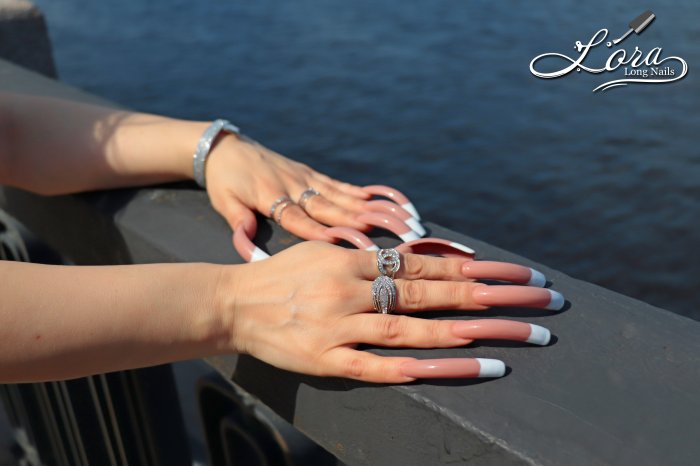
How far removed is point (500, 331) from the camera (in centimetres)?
109

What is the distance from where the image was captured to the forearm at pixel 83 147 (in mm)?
1672

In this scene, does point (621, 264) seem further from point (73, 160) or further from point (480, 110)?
point (73, 160)

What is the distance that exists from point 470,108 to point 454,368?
417cm

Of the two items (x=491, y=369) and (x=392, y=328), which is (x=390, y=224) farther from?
(x=491, y=369)

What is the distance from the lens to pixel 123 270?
1.20 m

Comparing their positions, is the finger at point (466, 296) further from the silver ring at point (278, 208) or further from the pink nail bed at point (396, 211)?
the silver ring at point (278, 208)

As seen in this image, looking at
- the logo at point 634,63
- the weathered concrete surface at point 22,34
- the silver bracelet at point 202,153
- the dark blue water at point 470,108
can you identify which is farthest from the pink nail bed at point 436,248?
the logo at point 634,63

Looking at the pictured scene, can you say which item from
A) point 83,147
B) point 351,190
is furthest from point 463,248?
point 83,147

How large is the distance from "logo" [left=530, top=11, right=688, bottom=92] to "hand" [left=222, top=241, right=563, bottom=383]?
3.68 m

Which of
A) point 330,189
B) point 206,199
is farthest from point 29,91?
point 330,189

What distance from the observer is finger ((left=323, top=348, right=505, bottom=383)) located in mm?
1022

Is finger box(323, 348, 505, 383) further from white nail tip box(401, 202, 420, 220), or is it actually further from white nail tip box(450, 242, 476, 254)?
white nail tip box(401, 202, 420, 220)

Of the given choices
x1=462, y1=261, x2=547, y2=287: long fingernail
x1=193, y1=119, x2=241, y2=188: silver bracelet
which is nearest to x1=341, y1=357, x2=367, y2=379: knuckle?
x1=462, y1=261, x2=547, y2=287: long fingernail

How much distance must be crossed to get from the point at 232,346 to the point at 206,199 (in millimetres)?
496
